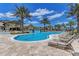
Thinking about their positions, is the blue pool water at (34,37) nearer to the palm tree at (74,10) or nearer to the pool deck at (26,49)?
the pool deck at (26,49)

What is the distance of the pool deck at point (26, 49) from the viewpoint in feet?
8.34

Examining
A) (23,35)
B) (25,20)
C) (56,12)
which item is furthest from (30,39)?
(56,12)

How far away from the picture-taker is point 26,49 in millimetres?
2559

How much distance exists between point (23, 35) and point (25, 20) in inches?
8.1

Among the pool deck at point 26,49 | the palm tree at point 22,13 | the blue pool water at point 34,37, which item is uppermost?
the palm tree at point 22,13

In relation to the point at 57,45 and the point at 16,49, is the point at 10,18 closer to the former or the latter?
the point at 16,49

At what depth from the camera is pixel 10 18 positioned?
256cm

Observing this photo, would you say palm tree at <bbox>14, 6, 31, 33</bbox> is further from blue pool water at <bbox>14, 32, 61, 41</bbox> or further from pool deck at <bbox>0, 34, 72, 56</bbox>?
pool deck at <bbox>0, 34, 72, 56</bbox>

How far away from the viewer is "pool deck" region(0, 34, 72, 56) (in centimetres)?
254

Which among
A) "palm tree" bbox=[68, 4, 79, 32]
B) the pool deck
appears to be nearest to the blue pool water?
the pool deck

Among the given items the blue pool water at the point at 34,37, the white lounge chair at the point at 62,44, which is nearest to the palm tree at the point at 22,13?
the blue pool water at the point at 34,37

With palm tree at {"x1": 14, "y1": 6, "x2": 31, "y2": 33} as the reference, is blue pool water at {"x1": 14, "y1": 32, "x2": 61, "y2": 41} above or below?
below

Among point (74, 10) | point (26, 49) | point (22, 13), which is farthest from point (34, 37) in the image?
point (74, 10)

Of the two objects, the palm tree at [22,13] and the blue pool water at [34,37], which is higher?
the palm tree at [22,13]
